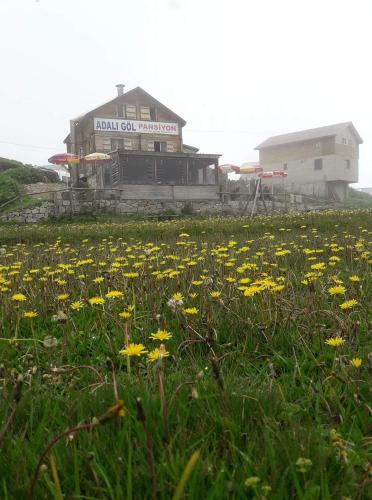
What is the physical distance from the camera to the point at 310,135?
156 feet

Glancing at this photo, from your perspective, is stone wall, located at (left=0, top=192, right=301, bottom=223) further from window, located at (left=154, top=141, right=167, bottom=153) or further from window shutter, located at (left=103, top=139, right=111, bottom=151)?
window, located at (left=154, top=141, right=167, bottom=153)

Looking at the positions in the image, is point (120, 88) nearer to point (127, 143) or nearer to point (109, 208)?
point (127, 143)

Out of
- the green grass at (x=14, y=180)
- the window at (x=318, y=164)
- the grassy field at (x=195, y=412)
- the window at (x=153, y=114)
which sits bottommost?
the grassy field at (x=195, y=412)

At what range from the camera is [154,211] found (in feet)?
83.1

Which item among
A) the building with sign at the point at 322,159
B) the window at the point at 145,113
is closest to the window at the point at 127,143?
the window at the point at 145,113

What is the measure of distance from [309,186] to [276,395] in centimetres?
4708

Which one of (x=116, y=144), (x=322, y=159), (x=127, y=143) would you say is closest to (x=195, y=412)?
(x=116, y=144)

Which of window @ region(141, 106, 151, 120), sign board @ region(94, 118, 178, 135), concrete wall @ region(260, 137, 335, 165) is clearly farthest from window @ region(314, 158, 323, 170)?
window @ region(141, 106, 151, 120)

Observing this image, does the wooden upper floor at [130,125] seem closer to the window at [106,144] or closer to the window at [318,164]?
the window at [106,144]

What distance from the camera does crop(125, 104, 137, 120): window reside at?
33.7 metres

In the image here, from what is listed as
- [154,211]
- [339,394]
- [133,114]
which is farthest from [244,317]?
[133,114]

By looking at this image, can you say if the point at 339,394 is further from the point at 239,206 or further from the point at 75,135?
the point at 75,135

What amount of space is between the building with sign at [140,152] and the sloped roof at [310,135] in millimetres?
18020

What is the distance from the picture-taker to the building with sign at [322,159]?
1773 inches
